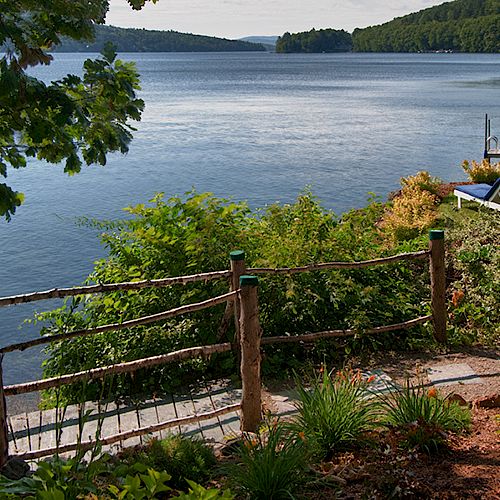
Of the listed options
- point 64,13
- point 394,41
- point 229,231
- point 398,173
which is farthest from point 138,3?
point 394,41

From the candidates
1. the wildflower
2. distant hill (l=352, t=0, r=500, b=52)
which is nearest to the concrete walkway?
the wildflower

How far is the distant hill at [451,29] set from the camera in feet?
529

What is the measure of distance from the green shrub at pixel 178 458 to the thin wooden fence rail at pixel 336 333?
6.07 ft

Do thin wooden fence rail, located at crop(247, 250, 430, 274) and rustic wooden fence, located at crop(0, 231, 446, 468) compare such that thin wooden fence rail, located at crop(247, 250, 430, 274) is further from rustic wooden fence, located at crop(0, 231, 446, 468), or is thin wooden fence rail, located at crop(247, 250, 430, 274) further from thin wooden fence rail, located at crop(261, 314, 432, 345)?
thin wooden fence rail, located at crop(261, 314, 432, 345)

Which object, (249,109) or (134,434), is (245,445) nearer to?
(134,434)

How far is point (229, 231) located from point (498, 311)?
9.19ft

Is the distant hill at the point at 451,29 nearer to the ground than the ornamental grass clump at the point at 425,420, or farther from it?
farther from it

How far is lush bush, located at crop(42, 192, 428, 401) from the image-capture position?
6824 millimetres

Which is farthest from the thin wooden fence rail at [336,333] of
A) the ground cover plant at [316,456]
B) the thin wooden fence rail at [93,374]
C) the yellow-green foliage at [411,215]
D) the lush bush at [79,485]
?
the yellow-green foliage at [411,215]

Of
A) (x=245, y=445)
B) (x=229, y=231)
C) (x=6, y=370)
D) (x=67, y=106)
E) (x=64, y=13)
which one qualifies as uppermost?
(x=64, y=13)

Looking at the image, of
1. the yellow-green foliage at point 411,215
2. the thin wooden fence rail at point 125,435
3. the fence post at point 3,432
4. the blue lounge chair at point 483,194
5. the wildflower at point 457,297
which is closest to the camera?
the fence post at point 3,432

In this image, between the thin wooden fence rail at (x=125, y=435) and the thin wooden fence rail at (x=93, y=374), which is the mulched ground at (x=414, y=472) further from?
the thin wooden fence rail at (x=93, y=374)

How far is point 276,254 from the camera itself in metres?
7.46

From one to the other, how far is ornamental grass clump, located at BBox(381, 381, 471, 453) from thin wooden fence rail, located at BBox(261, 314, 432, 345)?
1.96 metres
